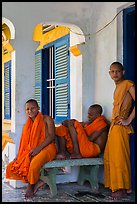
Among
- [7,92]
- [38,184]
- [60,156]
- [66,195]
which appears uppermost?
[7,92]

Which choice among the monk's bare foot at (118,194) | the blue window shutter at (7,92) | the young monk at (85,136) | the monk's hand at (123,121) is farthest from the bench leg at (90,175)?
the blue window shutter at (7,92)

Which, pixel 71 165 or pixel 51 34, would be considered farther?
pixel 51 34

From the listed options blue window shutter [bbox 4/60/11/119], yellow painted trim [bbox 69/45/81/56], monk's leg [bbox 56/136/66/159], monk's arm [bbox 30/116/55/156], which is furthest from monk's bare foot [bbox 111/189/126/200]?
blue window shutter [bbox 4/60/11/119]

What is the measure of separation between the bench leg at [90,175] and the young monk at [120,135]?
0.40m

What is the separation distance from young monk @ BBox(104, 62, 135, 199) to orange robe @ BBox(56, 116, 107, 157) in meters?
0.36

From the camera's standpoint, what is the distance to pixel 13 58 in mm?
6383

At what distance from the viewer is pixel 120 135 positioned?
5.34 m

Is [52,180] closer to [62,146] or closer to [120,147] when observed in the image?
[62,146]

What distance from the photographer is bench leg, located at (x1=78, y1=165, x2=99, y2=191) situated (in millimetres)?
5871

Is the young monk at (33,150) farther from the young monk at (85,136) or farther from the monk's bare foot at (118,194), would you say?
the monk's bare foot at (118,194)

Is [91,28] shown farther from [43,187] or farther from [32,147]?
[43,187]

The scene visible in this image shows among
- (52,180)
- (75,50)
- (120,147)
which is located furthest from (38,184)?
(75,50)

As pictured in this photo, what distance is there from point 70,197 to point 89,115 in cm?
135

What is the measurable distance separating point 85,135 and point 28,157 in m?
0.92
